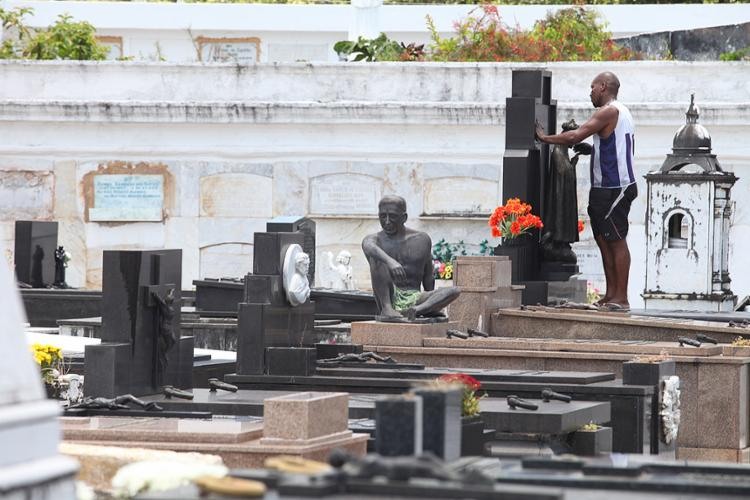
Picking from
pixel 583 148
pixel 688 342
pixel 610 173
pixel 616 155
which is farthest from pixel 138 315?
pixel 583 148

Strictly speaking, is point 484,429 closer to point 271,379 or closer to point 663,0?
point 271,379

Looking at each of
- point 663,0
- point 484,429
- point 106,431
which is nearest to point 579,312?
point 484,429

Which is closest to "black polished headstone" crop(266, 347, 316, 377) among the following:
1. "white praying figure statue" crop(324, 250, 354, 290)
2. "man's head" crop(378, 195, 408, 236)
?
"man's head" crop(378, 195, 408, 236)

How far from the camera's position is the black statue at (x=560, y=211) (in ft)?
64.0

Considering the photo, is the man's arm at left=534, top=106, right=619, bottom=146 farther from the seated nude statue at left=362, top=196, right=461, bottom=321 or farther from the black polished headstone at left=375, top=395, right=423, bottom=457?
the black polished headstone at left=375, top=395, right=423, bottom=457

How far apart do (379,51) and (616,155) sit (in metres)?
11.5

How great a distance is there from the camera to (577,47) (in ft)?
98.2

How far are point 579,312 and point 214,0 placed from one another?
21.8 m

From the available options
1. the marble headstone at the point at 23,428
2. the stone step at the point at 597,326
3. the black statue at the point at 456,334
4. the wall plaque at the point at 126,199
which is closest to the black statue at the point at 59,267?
the wall plaque at the point at 126,199

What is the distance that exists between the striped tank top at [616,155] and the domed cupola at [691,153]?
1522 mm

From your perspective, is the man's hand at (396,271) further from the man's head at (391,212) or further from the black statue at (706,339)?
the black statue at (706,339)

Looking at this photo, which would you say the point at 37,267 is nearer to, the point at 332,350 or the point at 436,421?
the point at 332,350

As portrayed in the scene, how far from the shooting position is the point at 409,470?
813 cm

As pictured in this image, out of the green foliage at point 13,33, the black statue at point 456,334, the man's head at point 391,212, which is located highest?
the green foliage at point 13,33
